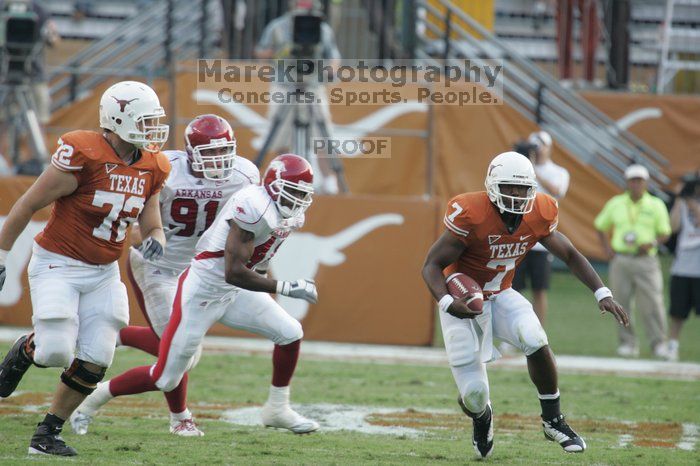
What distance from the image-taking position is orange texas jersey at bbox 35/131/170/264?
17.1 feet

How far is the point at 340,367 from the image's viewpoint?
8703mm

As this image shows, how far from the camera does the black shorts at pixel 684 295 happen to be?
9.89 m

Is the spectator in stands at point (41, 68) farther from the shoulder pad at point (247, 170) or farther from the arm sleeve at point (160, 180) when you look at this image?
the arm sleeve at point (160, 180)

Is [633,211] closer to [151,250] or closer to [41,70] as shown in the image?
[151,250]

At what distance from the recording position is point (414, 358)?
9266 mm

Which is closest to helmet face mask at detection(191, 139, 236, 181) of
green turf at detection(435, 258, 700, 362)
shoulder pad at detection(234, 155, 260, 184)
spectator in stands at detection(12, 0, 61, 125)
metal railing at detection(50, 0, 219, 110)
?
shoulder pad at detection(234, 155, 260, 184)

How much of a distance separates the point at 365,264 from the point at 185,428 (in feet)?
13.5

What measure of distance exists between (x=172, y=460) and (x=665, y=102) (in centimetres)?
1023

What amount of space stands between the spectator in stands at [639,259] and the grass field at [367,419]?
2.64 feet

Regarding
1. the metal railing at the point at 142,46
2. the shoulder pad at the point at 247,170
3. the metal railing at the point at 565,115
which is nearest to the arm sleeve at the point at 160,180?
the shoulder pad at the point at 247,170

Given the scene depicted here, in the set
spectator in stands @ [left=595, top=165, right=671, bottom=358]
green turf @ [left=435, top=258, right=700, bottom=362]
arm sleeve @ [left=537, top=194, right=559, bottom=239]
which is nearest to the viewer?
arm sleeve @ [left=537, top=194, right=559, bottom=239]

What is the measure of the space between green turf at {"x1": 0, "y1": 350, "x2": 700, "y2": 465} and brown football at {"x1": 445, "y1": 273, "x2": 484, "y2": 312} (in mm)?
794

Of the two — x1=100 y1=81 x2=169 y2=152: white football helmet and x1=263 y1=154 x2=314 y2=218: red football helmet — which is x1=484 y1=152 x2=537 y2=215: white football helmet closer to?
x1=263 y1=154 x2=314 y2=218: red football helmet

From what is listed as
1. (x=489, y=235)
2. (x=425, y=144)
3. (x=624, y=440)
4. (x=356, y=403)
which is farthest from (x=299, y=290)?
(x=425, y=144)
